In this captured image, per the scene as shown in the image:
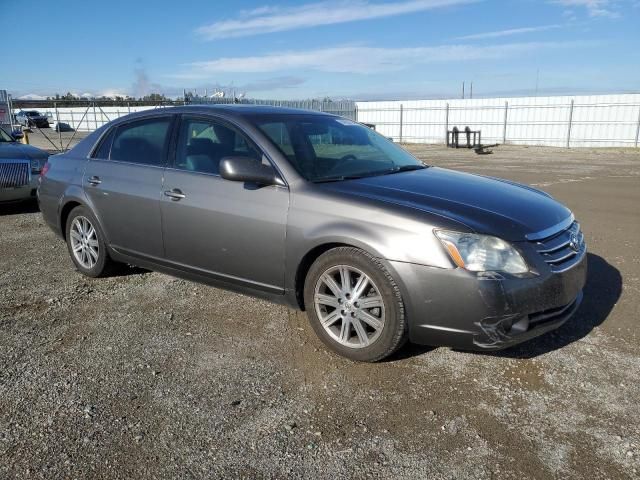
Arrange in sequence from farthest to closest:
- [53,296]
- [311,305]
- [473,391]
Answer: [53,296], [311,305], [473,391]

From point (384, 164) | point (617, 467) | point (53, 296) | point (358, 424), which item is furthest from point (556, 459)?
point (53, 296)

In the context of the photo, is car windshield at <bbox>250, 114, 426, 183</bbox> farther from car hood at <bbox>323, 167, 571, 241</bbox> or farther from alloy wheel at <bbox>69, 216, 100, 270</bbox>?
alloy wheel at <bbox>69, 216, 100, 270</bbox>

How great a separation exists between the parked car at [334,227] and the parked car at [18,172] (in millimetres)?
4083

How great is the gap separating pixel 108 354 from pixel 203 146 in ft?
5.68

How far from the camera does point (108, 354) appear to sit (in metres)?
3.66

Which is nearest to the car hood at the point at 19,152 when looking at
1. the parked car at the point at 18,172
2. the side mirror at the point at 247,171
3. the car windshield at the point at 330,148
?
the parked car at the point at 18,172

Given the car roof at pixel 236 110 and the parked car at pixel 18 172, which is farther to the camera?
the parked car at pixel 18 172

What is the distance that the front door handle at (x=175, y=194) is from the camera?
4.21 meters

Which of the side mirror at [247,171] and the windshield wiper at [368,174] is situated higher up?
the side mirror at [247,171]

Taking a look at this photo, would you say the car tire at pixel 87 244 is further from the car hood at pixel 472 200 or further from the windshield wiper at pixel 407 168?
the windshield wiper at pixel 407 168

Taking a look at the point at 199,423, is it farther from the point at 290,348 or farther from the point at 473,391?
the point at 473,391

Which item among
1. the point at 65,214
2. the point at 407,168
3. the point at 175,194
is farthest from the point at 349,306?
the point at 65,214

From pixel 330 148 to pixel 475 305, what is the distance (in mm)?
1863

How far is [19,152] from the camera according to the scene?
28.4 ft
